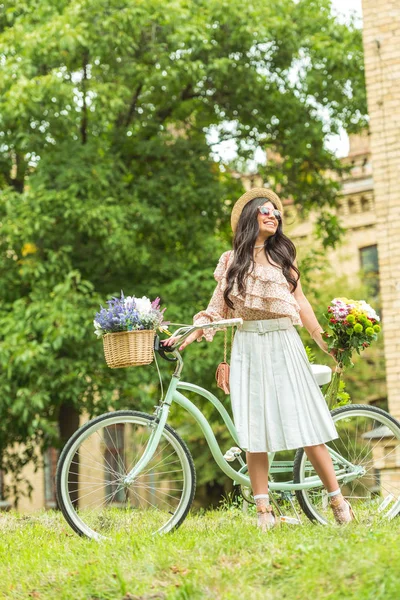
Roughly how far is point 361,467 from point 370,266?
72.0ft

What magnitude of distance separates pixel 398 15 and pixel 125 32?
3.58m

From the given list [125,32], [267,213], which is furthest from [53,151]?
[267,213]

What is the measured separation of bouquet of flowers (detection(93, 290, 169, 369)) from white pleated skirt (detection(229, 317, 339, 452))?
507 millimetres

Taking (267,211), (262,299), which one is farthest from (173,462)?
(267,211)

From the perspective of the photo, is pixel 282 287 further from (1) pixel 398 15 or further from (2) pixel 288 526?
(1) pixel 398 15

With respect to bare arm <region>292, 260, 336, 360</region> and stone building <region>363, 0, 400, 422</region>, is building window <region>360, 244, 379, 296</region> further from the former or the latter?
bare arm <region>292, 260, 336, 360</region>

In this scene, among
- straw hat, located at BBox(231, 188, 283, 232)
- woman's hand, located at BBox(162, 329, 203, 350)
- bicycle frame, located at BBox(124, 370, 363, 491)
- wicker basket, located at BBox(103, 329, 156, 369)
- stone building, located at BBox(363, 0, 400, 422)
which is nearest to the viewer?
wicker basket, located at BBox(103, 329, 156, 369)

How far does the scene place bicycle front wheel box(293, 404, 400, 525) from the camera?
5926 millimetres

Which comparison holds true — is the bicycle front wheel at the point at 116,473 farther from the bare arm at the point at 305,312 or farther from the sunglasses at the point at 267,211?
the sunglasses at the point at 267,211

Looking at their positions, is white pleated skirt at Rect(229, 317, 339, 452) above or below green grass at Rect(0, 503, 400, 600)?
above

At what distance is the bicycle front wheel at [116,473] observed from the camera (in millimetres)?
5508

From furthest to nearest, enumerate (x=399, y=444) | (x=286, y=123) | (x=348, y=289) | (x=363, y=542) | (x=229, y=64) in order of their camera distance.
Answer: (x=348, y=289)
(x=286, y=123)
(x=229, y=64)
(x=399, y=444)
(x=363, y=542)

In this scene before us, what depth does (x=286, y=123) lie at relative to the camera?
15.5m

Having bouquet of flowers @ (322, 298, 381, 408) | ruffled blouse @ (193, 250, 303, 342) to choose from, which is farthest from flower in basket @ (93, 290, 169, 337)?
bouquet of flowers @ (322, 298, 381, 408)
